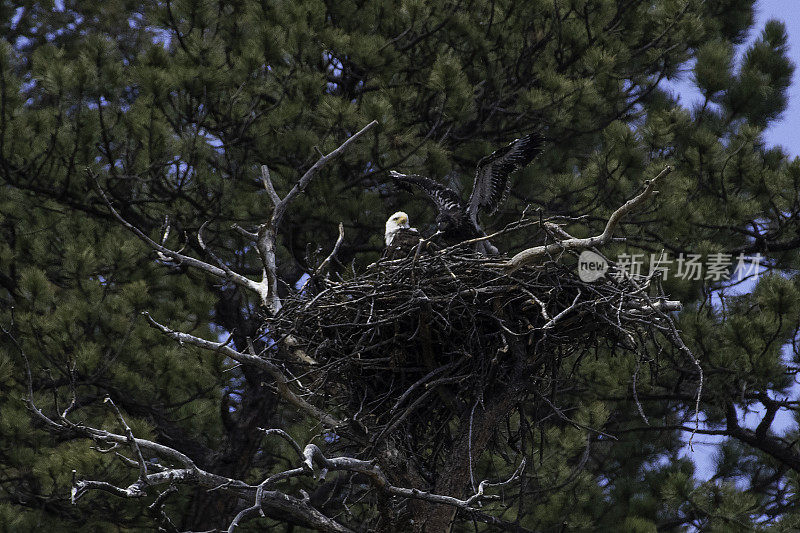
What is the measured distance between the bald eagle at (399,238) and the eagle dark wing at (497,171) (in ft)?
1.09

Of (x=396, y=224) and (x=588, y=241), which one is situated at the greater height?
(x=396, y=224)

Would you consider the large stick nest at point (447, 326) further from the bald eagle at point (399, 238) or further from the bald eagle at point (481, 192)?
the bald eagle at point (481, 192)

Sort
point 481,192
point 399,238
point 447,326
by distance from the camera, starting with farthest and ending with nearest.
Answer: point 481,192, point 399,238, point 447,326

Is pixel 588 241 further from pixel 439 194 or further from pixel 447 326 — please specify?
pixel 439 194

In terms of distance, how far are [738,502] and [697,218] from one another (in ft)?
6.20

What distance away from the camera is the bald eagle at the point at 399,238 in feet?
17.8

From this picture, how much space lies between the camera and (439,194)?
5.72 m

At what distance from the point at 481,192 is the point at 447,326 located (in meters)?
1.60

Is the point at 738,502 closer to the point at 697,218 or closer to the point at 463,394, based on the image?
the point at 697,218

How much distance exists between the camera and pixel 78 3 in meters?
11.6

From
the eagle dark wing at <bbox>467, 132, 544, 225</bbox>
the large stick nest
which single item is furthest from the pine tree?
the large stick nest

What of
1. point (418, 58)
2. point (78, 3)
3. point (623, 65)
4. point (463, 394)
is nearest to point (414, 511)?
point (463, 394)

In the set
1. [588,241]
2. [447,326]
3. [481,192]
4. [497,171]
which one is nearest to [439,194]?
[481,192]

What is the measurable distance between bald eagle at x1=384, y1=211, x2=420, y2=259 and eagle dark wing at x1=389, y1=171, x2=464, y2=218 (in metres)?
0.20
